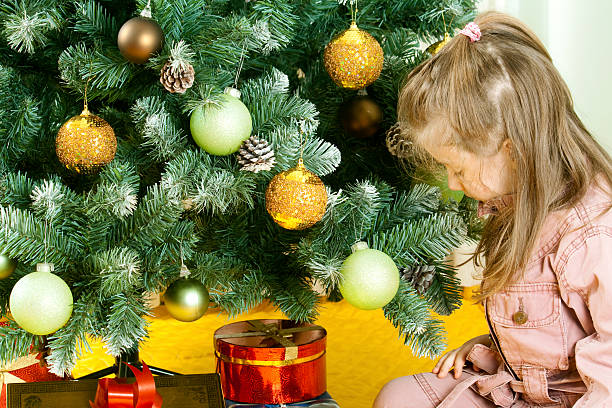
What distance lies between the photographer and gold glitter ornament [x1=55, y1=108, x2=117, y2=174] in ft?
2.68

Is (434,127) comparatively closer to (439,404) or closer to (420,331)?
(420,331)

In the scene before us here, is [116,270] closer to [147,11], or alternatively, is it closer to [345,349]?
[147,11]

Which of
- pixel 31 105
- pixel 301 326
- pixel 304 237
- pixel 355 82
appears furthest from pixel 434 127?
pixel 31 105

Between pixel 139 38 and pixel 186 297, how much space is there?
34 cm

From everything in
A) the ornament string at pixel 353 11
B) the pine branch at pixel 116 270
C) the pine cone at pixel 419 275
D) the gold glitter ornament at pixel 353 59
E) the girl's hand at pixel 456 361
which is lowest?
the girl's hand at pixel 456 361

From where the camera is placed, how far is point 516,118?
0.81m

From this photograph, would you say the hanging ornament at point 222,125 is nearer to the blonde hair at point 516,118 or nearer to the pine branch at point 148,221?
the pine branch at point 148,221

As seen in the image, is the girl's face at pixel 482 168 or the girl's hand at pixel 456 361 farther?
the girl's hand at pixel 456 361

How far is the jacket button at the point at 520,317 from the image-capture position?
862 mm

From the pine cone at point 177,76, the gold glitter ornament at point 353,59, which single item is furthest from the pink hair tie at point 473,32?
the pine cone at point 177,76

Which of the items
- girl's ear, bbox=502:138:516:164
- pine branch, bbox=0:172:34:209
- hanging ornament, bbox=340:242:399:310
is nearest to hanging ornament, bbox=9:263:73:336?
pine branch, bbox=0:172:34:209

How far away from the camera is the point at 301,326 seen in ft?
3.33

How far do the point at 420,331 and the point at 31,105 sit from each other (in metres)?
0.59

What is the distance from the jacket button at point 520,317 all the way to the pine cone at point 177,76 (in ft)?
1.65
